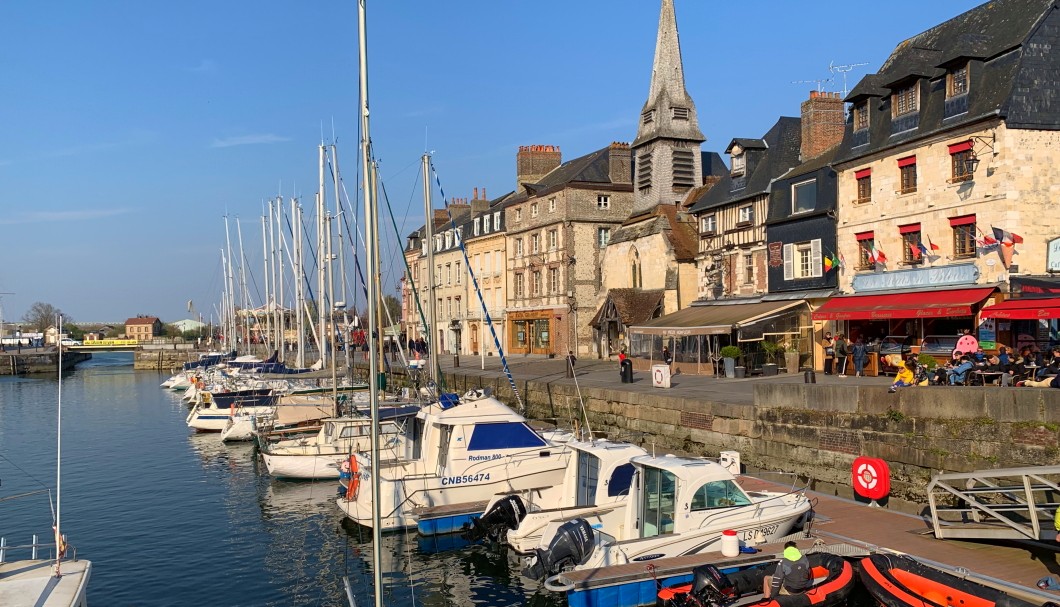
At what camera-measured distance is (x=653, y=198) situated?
45750mm

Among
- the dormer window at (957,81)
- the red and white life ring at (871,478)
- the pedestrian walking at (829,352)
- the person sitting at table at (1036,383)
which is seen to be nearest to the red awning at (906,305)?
the pedestrian walking at (829,352)

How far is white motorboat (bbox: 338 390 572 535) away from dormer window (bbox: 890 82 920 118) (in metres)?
15.4

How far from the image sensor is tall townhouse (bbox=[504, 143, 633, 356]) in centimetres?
4928

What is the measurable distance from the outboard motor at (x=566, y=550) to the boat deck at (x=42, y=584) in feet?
21.5

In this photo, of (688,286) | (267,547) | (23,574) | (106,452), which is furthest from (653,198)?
(23,574)

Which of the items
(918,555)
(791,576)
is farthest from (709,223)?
(791,576)

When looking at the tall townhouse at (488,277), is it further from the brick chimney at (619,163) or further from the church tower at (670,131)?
the church tower at (670,131)

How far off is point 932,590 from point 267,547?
43.5ft

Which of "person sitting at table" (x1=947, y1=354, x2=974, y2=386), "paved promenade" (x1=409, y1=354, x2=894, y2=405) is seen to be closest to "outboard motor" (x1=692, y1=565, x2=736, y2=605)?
"person sitting at table" (x1=947, y1=354, x2=974, y2=386)

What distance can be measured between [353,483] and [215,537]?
3.66m

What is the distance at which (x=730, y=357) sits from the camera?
30953 mm

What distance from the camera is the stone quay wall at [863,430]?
615 inches

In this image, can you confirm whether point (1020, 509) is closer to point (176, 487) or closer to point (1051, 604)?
point (1051, 604)

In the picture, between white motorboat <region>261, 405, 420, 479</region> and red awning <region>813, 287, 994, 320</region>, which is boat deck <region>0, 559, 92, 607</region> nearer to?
white motorboat <region>261, 405, 420, 479</region>
